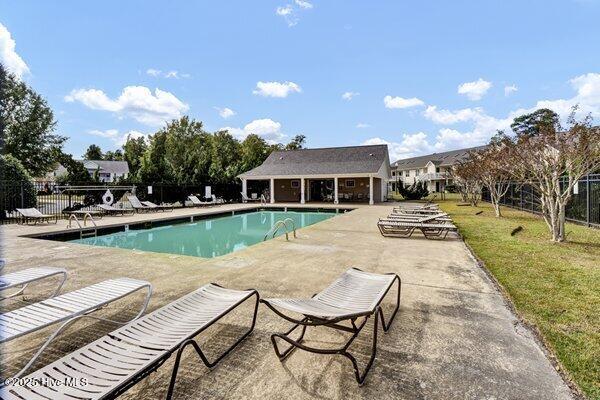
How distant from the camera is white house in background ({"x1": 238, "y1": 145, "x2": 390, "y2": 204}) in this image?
2705cm

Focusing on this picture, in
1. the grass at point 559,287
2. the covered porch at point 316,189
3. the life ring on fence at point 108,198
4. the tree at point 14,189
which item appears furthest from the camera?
the covered porch at point 316,189

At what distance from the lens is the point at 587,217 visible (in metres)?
12.2

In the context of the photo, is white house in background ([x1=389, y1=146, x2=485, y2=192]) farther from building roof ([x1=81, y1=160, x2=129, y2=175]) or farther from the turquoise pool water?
building roof ([x1=81, y1=160, x2=129, y2=175])

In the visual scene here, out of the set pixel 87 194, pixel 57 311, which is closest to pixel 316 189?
pixel 87 194

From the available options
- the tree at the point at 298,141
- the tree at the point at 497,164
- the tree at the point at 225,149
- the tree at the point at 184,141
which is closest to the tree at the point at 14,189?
the tree at the point at 184,141

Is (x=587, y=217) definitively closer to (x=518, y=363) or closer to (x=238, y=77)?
(x=518, y=363)

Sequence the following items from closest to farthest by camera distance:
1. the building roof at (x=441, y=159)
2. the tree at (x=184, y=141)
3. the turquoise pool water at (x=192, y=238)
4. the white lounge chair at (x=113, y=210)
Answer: the turquoise pool water at (x=192, y=238), the white lounge chair at (x=113, y=210), the tree at (x=184, y=141), the building roof at (x=441, y=159)

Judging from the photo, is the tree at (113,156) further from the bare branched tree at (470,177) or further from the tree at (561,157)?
the tree at (561,157)

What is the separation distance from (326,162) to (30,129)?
34242 mm

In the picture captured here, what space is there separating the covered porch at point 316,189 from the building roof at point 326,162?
3.46 feet

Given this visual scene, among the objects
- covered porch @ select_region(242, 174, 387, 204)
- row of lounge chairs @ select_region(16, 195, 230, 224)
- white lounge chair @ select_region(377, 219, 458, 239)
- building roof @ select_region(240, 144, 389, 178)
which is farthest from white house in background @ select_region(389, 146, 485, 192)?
white lounge chair @ select_region(377, 219, 458, 239)

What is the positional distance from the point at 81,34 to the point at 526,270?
52.7ft

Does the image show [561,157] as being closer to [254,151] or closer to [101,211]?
[101,211]

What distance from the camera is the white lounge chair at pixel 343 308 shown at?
2.66 meters
